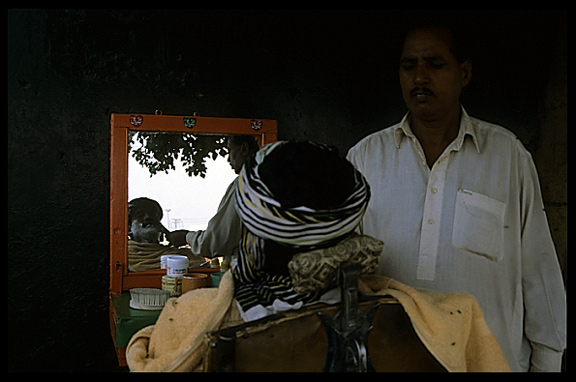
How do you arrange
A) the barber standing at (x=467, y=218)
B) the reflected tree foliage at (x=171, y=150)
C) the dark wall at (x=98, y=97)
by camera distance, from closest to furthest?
the barber standing at (x=467, y=218)
the dark wall at (x=98, y=97)
the reflected tree foliage at (x=171, y=150)

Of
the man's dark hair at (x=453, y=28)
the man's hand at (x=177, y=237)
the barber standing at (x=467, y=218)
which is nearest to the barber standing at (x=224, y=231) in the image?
the man's hand at (x=177, y=237)

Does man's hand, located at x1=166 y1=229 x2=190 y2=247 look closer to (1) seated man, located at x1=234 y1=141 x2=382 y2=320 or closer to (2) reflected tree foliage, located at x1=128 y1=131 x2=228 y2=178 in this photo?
(2) reflected tree foliage, located at x1=128 y1=131 x2=228 y2=178

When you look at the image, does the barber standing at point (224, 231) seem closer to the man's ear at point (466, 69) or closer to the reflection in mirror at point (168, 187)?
the reflection in mirror at point (168, 187)

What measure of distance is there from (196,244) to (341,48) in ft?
3.67

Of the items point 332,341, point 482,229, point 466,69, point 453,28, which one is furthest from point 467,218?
point 332,341

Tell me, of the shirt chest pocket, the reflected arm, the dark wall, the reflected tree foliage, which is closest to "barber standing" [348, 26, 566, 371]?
the shirt chest pocket

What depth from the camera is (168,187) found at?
90.2 inches

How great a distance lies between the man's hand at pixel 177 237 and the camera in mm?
2344

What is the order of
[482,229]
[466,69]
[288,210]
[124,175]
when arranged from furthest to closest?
[124,175]
[466,69]
[482,229]
[288,210]

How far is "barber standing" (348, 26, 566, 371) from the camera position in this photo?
5.70 ft

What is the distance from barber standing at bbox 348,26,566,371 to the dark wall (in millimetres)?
322

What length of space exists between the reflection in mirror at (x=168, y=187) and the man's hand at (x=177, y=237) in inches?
0.6

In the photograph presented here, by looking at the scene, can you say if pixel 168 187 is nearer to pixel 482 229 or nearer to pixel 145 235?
pixel 145 235

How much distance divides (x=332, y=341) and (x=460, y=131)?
1.04 meters
